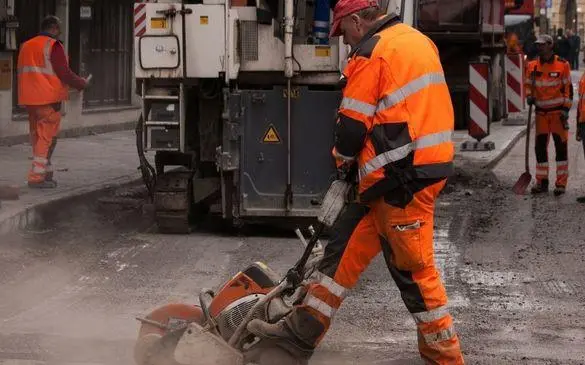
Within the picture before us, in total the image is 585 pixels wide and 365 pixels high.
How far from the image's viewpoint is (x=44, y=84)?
12.9 m

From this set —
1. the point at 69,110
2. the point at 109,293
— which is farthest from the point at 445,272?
the point at 69,110

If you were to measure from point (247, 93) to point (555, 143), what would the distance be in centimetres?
522

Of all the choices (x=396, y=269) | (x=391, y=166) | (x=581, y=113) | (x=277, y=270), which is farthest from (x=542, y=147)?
(x=391, y=166)

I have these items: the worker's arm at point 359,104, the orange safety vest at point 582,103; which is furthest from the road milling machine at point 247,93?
the worker's arm at point 359,104

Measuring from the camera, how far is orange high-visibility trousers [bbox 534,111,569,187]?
1435cm

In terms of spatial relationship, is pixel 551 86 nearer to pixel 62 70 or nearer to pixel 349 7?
pixel 62 70

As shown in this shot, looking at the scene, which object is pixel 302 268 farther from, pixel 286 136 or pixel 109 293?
pixel 286 136

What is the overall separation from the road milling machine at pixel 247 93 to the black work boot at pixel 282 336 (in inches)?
176

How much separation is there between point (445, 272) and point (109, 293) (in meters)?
2.44

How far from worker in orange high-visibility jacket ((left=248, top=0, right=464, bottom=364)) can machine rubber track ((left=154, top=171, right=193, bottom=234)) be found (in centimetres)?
478

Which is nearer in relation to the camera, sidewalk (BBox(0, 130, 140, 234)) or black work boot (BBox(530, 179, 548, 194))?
sidewalk (BBox(0, 130, 140, 234))

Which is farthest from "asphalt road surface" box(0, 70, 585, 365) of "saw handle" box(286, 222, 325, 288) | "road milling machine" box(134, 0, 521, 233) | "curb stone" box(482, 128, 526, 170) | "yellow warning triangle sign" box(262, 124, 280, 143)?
"curb stone" box(482, 128, 526, 170)

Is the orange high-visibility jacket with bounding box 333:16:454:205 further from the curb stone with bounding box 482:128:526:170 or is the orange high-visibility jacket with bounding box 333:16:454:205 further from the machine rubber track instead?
the curb stone with bounding box 482:128:526:170

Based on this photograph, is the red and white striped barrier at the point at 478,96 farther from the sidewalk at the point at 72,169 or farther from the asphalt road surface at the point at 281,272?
the asphalt road surface at the point at 281,272
